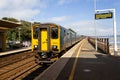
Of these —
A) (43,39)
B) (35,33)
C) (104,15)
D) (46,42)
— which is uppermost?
(104,15)

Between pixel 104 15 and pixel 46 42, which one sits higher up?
pixel 104 15

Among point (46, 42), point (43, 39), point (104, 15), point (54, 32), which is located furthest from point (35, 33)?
point (104, 15)

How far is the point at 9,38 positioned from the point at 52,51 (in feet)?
176

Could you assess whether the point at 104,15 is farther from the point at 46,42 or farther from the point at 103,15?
the point at 46,42

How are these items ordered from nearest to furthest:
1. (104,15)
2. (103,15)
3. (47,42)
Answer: (47,42), (104,15), (103,15)

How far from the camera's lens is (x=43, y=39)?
54.4 ft

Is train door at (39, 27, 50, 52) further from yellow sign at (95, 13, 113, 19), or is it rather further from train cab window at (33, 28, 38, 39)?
yellow sign at (95, 13, 113, 19)

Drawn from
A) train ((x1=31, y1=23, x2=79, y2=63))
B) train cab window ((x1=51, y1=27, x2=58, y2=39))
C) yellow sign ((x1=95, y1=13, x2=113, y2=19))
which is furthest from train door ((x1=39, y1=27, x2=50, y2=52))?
yellow sign ((x1=95, y1=13, x2=113, y2=19))

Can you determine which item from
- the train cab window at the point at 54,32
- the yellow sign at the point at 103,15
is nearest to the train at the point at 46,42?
the train cab window at the point at 54,32

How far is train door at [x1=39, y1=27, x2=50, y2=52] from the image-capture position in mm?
16416

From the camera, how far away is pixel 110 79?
9203 mm

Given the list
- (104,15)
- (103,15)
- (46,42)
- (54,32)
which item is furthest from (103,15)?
(46,42)

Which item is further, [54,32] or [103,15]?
[103,15]


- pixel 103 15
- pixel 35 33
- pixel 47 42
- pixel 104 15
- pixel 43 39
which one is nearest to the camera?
pixel 47 42
